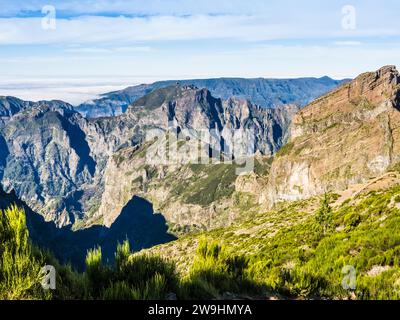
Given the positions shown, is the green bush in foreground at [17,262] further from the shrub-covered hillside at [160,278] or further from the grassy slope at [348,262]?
the grassy slope at [348,262]

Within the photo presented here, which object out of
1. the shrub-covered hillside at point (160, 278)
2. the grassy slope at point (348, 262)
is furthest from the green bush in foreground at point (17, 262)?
the grassy slope at point (348, 262)

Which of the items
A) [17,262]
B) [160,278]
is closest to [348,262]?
[160,278]

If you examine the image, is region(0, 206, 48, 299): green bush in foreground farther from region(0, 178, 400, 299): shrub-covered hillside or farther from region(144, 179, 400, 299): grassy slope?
region(144, 179, 400, 299): grassy slope

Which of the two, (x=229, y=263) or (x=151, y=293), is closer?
(x=151, y=293)

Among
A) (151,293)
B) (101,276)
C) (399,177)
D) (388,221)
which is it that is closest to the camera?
(151,293)

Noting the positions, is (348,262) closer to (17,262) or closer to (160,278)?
(160,278)

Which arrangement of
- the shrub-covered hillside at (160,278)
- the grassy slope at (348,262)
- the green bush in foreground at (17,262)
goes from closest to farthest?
1. the green bush in foreground at (17,262)
2. the shrub-covered hillside at (160,278)
3. the grassy slope at (348,262)

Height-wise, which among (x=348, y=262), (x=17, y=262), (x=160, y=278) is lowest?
(x=348, y=262)

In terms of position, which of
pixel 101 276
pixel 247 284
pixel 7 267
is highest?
pixel 7 267
